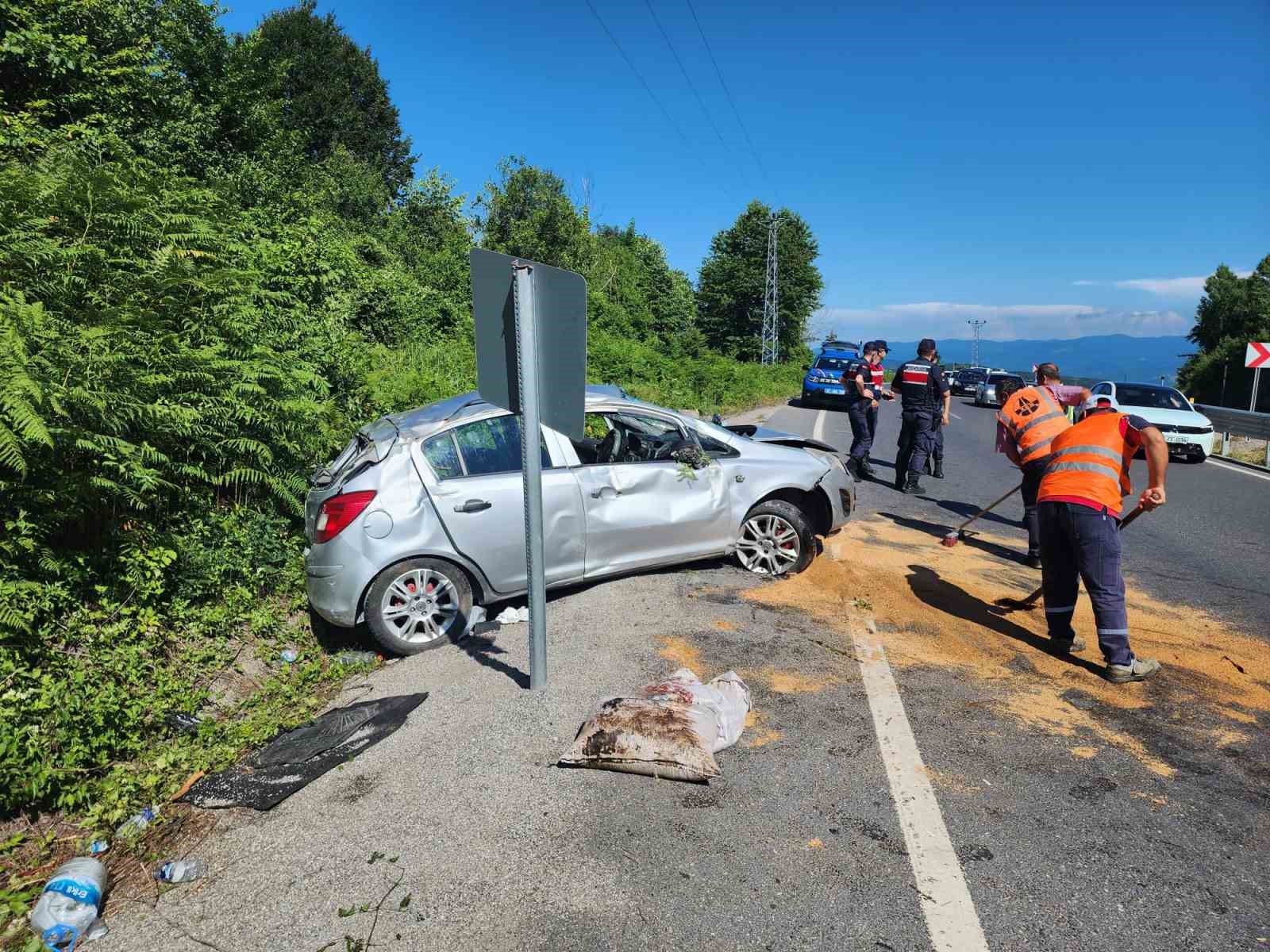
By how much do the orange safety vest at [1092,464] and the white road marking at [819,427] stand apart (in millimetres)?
9560

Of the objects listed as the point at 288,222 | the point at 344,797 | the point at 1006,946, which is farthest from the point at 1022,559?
the point at 288,222

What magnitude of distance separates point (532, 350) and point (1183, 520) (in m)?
9.37

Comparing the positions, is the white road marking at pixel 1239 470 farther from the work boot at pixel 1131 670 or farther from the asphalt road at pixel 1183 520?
the work boot at pixel 1131 670

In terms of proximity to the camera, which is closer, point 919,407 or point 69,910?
point 69,910

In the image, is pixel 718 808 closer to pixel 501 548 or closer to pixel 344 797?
pixel 344 797

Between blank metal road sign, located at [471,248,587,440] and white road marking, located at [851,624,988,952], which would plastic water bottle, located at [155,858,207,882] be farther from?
white road marking, located at [851,624,988,952]

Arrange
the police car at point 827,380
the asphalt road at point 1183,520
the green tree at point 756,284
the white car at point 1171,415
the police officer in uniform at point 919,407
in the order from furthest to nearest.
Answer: the green tree at point 756,284 → the police car at point 827,380 → the white car at point 1171,415 → the police officer in uniform at point 919,407 → the asphalt road at point 1183,520

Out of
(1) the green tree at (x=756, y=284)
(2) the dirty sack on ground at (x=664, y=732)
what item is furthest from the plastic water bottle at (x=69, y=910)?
(1) the green tree at (x=756, y=284)

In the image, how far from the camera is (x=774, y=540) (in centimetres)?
641

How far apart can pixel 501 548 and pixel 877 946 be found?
3498 mm

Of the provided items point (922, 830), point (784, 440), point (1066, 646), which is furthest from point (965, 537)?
point (922, 830)

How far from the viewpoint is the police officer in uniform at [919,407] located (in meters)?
10.4

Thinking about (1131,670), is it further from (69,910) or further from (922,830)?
(69,910)

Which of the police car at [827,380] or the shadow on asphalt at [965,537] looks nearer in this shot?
the shadow on asphalt at [965,537]
